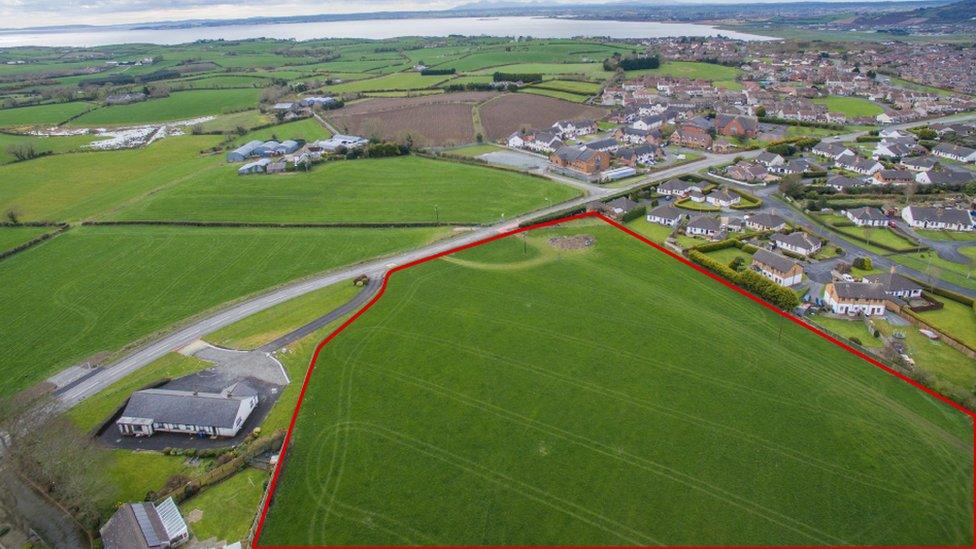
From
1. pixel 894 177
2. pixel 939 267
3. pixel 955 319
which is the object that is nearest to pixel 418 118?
pixel 894 177

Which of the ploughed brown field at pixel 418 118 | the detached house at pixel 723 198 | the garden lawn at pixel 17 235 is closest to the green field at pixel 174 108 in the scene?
the ploughed brown field at pixel 418 118

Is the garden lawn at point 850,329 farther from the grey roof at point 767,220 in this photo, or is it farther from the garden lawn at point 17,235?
the garden lawn at point 17,235

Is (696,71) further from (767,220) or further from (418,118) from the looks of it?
(767,220)

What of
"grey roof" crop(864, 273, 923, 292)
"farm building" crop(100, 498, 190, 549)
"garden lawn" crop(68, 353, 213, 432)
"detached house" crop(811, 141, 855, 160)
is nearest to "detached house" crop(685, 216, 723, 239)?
"grey roof" crop(864, 273, 923, 292)

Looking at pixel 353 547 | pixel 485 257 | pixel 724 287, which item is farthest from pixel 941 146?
pixel 353 547

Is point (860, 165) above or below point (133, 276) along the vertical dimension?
below
